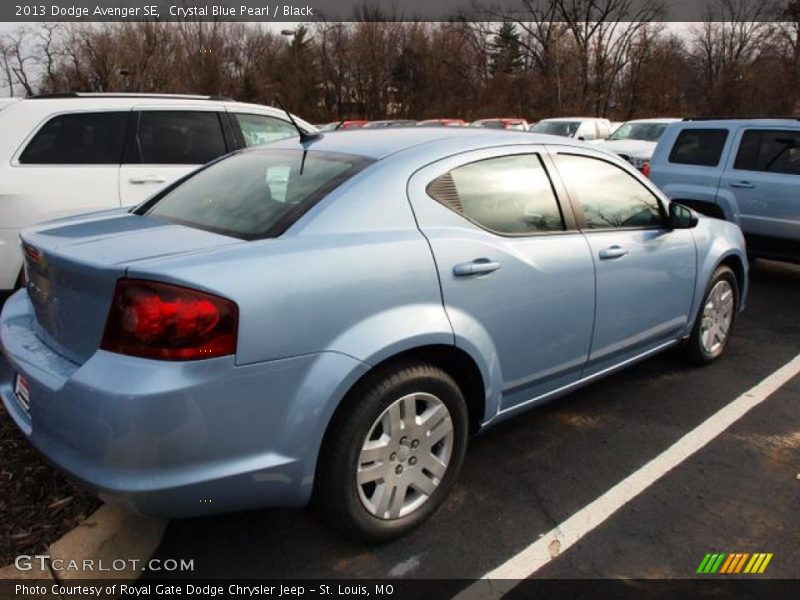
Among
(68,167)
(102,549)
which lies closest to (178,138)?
(68,167)

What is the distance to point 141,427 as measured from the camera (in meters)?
2.05

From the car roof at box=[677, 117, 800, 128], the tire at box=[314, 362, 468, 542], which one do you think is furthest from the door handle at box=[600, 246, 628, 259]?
the car roof at box=[677, 117, 800, 128]

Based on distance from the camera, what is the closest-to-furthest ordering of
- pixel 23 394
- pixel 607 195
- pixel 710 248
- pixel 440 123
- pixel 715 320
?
pixel 23 394, pixel 607 195, pixel 710 248, pixel 715 320, pixel 440 123

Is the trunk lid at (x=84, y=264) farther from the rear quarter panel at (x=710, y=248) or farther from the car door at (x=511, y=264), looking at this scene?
the rear quarter panel at (x=710, y=248)

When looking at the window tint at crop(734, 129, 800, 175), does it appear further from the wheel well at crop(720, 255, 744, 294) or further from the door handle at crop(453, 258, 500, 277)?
the door handle at crop(453, 258, 500, 277)

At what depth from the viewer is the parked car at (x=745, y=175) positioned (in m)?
6.62

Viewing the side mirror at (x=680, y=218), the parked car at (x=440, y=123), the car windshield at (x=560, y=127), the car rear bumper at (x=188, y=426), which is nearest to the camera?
the car rear bumper at (x=188, y=426)

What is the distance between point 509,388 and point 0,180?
12.9 feet

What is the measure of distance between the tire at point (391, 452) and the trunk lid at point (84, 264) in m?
0.77

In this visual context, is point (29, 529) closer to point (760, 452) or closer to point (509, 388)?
point (509, 388)

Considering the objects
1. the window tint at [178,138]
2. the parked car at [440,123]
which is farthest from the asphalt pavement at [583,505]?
the window tint at [178,138]

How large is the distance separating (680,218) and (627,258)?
0.66m

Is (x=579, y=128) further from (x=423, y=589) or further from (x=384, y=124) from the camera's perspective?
(x=423, y=589)

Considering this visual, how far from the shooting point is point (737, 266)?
4.73m
